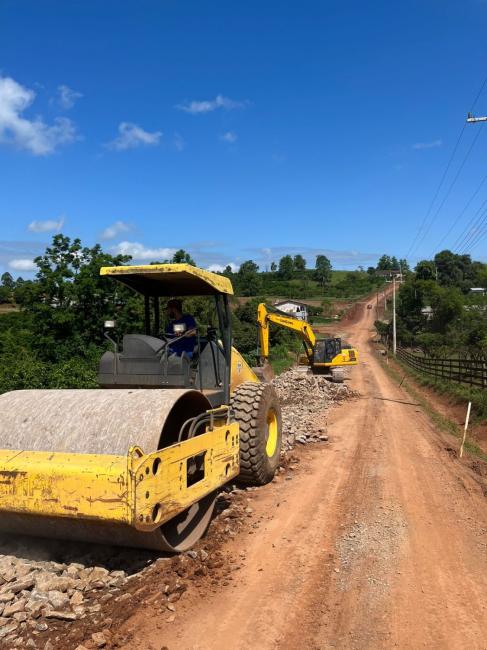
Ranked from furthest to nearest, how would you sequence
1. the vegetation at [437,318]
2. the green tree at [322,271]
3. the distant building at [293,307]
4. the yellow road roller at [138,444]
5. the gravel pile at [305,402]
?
the green tree at [322,271] → the distant building at [293,307] → the vegetation at [437,318] → the gravel pile at [305,402] → the yellow road roller at [138,444]

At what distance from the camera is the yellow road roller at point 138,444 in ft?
12.4

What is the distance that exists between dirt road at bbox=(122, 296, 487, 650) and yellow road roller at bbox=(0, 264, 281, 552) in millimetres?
674

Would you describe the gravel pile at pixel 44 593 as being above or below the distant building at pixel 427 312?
below

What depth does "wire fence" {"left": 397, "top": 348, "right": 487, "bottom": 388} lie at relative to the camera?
17100 millimetres

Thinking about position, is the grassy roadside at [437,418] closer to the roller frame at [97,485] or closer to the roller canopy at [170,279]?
the roller canopy at [170,279]

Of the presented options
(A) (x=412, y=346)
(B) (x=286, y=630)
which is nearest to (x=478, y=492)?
(B) (x=286, y=630)

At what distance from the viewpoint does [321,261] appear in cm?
16300

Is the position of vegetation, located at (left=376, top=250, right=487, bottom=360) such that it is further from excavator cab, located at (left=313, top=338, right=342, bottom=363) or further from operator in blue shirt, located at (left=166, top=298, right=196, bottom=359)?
operator in blue shirt, located at (left=166, top=298, right=196, bottom=359)

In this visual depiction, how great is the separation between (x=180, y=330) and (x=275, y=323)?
1600cm

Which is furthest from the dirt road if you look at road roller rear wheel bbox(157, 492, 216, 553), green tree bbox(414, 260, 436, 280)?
green tree bbox(414, 260, 436, 280)

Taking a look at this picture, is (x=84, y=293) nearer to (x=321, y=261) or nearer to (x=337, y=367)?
(x=337, y=367)

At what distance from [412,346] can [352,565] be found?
59.1 meters

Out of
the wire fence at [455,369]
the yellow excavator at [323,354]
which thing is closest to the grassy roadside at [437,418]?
the wire fence at [455,369]

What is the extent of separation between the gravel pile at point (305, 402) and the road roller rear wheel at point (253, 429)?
2.63 metres
